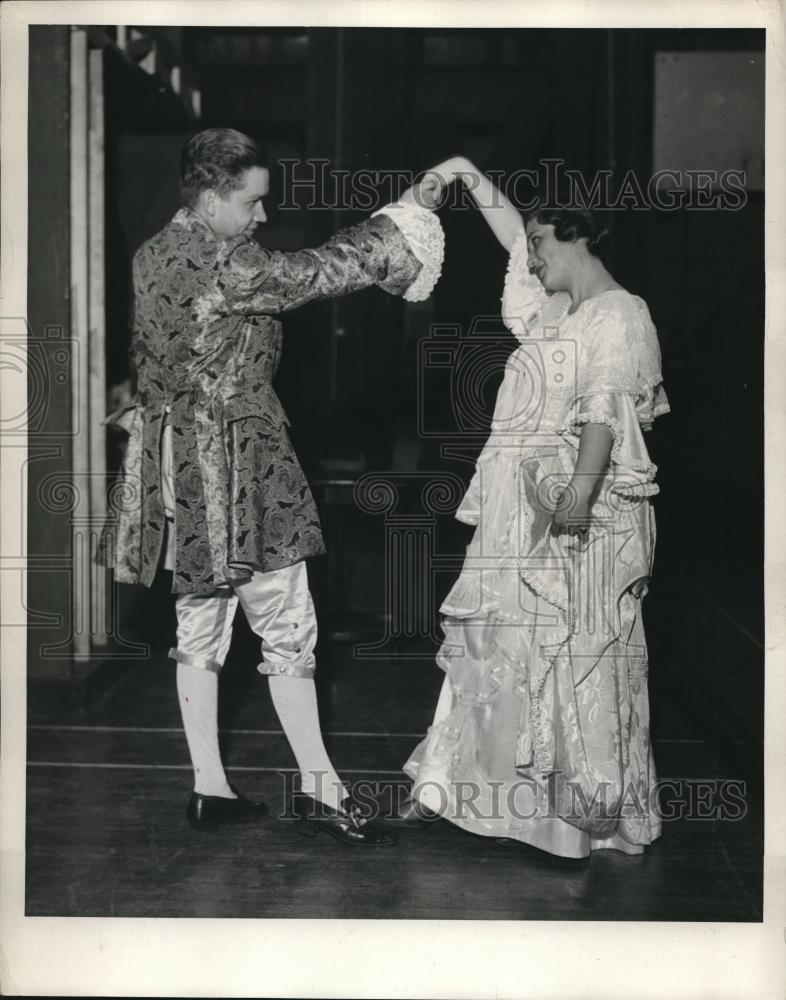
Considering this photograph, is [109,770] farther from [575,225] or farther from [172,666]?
[575,225]

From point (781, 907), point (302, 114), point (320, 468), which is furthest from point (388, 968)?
point (302, 114)

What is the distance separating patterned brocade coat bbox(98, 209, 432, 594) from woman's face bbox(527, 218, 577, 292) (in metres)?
0.34

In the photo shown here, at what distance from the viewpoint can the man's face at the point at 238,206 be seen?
371 cm

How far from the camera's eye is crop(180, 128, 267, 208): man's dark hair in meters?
3.70

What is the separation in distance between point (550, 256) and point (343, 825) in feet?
5.49

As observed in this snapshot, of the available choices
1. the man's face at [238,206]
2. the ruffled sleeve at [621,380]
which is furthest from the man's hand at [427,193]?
the ruffled sleeve at [621,380]

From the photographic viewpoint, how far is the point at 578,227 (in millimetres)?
3705

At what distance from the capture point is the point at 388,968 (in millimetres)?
3617

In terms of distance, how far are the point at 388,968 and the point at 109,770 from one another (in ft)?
3.88
